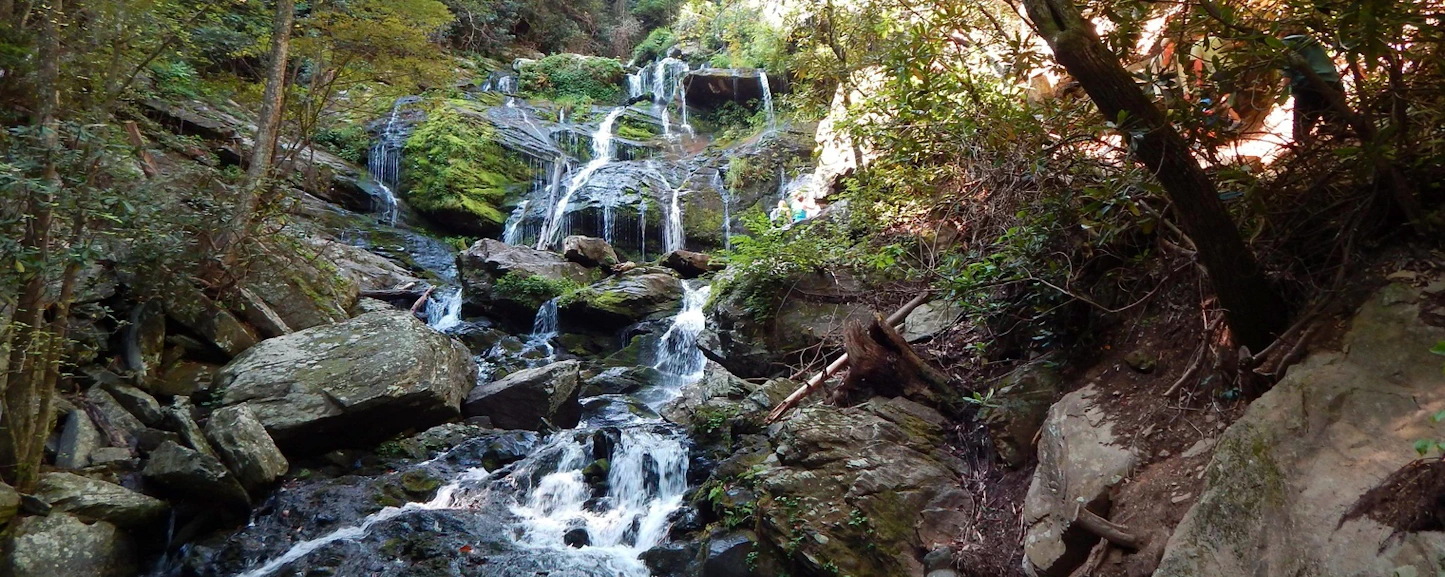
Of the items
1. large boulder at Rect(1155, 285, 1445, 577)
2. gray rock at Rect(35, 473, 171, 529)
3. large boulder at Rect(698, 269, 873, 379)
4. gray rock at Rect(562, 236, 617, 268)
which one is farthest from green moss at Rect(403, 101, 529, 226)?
large boulder at Rect(1155, 285, 1445, 577)

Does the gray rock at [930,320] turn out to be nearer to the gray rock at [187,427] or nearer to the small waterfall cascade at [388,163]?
the gray rock at [187,427]

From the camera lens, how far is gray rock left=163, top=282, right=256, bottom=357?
7.08 metres

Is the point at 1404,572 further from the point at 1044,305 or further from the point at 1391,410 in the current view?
the point at 1044,305

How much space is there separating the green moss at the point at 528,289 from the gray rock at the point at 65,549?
23.3 feet

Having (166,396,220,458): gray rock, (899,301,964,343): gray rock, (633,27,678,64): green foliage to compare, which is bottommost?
(166,396,220,458): gray rock

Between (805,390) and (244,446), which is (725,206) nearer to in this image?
(805,390)

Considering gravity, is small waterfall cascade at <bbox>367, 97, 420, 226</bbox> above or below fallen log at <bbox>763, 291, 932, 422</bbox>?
above

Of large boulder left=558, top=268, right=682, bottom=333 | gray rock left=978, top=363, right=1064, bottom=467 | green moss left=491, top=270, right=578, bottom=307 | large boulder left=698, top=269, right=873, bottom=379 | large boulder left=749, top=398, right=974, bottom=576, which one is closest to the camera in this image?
large boulder left=749, top=398, right=974, bottom=576

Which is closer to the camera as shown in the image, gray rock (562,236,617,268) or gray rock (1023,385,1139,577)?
gray rock (1023,385,1139,577)

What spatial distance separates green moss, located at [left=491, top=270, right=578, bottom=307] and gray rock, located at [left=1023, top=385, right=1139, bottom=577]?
8.94m

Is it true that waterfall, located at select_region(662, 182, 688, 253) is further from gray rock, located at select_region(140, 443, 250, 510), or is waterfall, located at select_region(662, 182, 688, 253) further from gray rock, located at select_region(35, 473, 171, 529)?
gray rock, located at select_region(35, 473, 171, 529)

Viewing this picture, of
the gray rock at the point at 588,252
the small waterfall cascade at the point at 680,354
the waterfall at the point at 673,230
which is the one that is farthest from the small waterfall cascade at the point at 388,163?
the small waterfall cascade at the point at 680,354

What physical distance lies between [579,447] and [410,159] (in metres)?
11.9

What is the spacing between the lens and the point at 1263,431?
3053mm
